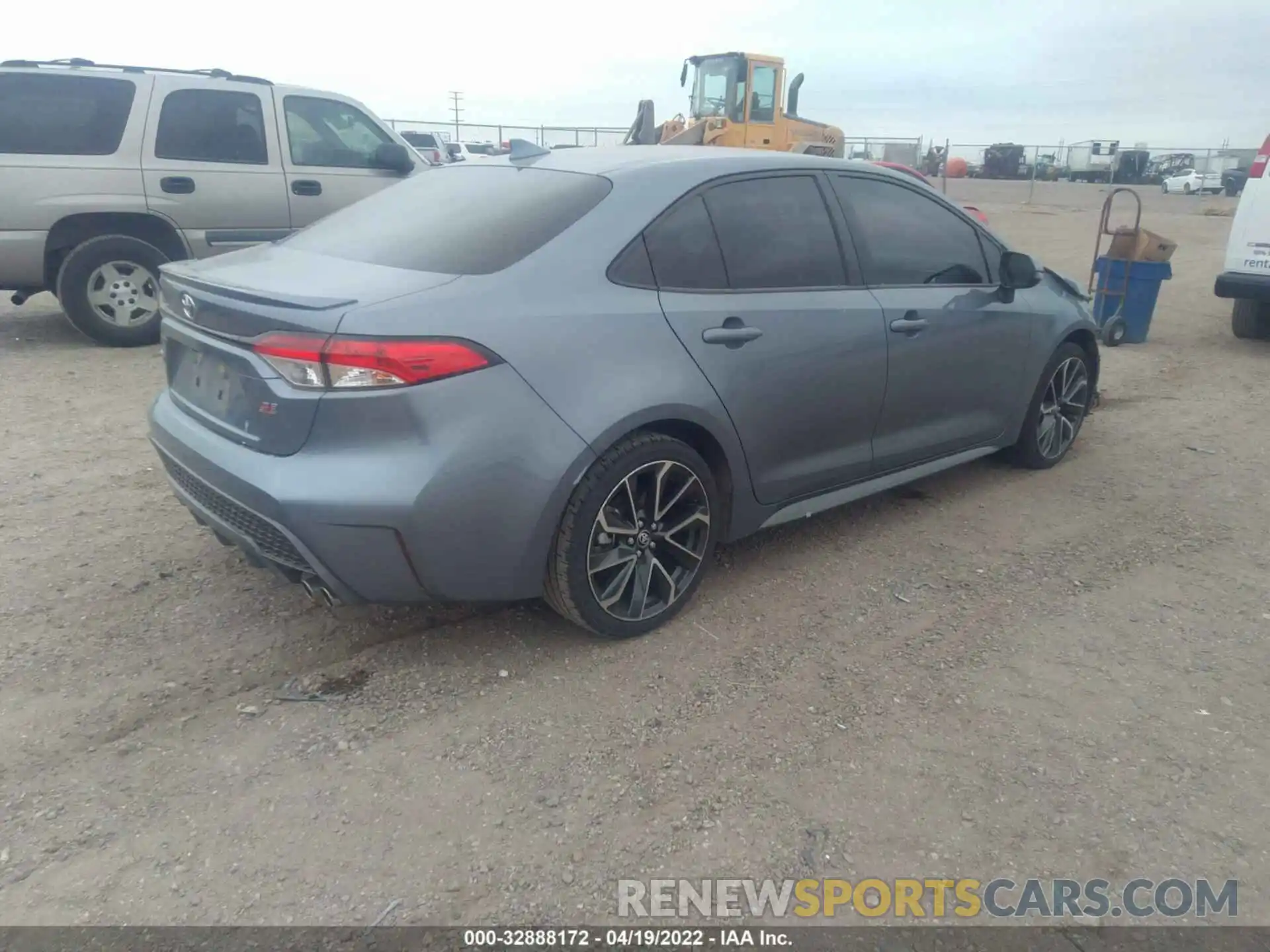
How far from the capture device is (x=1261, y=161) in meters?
8.37

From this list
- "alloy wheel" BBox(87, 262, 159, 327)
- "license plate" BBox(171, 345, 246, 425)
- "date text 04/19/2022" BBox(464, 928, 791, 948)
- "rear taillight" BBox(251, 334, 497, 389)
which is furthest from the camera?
"alloy wheel" BBox(87, 262, 159, 327)

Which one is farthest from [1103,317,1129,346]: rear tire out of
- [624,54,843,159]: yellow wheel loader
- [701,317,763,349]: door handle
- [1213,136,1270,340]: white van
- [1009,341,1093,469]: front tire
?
[624,54,843,159]: yellow wheel loader

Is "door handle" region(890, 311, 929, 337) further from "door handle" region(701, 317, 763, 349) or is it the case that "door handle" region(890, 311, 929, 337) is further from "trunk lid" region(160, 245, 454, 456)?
"trunk lid" region(160, 245, 454, 456)

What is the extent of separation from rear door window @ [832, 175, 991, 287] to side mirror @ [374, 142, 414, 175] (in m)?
5.72

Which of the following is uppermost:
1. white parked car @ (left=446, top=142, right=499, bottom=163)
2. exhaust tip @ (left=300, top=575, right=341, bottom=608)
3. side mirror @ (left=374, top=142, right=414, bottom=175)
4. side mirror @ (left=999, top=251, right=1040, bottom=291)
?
white parked car @ (left=446, top=142, right=499, bottom=163)

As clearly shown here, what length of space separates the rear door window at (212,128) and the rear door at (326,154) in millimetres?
246

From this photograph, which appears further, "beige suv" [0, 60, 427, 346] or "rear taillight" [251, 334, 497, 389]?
"beige suv" [0, 60, 427, 346]

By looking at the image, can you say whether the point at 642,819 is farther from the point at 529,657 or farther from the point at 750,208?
the point at 750,208

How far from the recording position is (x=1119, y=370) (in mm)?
7832

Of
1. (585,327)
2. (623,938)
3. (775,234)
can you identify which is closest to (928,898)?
(623,938)

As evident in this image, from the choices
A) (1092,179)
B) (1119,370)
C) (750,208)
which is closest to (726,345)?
(750,208)

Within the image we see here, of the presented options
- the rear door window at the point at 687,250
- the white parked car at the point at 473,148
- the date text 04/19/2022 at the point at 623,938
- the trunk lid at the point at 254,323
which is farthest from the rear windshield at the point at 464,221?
the white parked car at the point at 473,148

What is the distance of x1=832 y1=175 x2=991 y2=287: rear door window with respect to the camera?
404 centimetres

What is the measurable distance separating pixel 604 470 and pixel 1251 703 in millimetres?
2243
